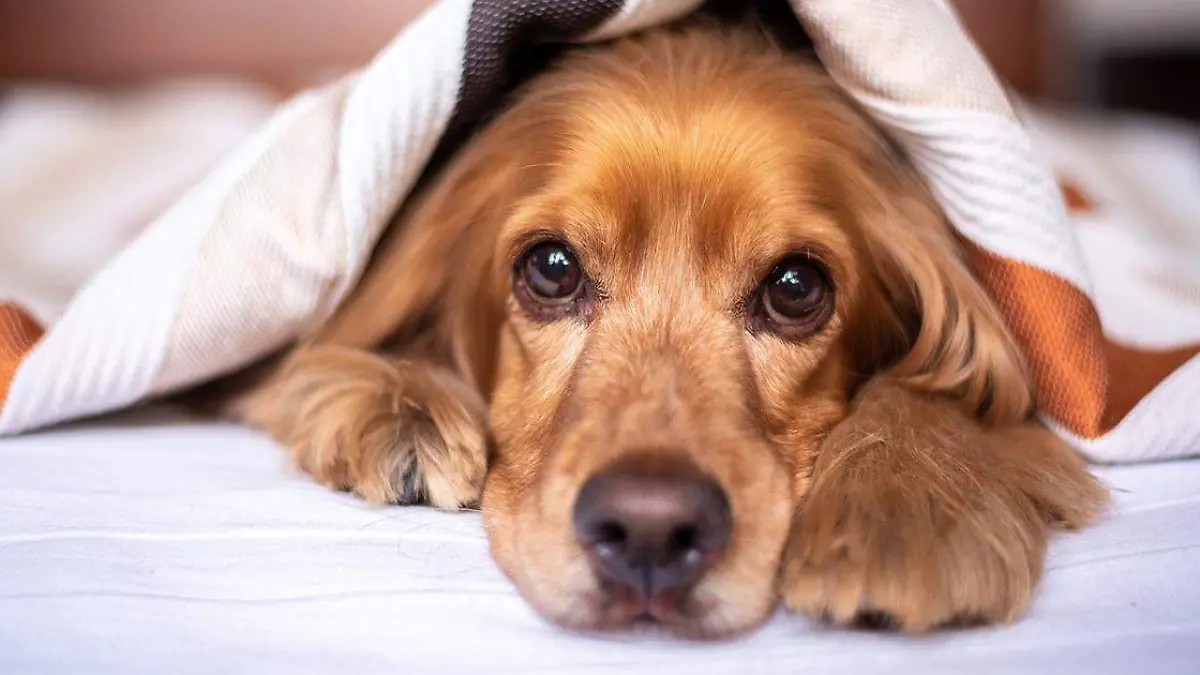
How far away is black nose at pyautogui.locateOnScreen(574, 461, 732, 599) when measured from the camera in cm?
108

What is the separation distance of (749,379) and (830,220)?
0.87ft

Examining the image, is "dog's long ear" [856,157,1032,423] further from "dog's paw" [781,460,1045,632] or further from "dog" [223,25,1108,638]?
"dog's paw" [781,460,1045,632]

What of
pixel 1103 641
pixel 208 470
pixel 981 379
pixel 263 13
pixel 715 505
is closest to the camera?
pixel 1103 641

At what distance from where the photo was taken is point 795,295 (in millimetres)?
1505

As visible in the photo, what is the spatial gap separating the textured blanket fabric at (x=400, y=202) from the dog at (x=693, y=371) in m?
0.07

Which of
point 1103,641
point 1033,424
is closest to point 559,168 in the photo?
point 1033,424

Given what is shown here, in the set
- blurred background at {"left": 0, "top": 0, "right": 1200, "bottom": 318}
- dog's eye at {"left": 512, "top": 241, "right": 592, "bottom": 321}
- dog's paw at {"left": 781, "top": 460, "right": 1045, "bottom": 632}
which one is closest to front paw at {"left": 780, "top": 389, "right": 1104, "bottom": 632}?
dog's paw at {"left": 781, "top": 460, "right": 1045, "bottom": 632}

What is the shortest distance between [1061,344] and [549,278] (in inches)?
29.1

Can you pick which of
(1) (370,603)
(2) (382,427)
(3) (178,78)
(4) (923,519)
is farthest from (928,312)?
(3) (178,78)

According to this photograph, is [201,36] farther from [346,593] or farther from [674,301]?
[346,593]

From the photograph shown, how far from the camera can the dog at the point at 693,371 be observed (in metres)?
1.09

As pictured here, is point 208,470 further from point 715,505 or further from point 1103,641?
point 1103,641

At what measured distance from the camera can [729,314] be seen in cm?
148

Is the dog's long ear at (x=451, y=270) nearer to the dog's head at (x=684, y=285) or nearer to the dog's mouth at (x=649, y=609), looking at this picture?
the dog's head at (x=684, y=285)
